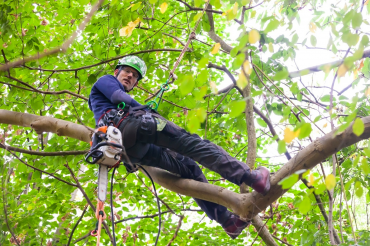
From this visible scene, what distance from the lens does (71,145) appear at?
388 centimetres

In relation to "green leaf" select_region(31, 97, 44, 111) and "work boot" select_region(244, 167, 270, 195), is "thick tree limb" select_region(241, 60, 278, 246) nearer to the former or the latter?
"work boot" select_region(244, 167, 270, 195)

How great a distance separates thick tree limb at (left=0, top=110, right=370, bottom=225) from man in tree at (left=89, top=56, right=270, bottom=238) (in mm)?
68

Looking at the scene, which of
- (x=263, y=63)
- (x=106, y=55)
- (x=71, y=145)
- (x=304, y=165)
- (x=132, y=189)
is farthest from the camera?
(x=132, y=189)

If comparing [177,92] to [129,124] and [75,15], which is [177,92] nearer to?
[75,15]

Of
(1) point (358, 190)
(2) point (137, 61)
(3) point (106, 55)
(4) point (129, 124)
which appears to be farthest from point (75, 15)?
(1) point (358, 190)

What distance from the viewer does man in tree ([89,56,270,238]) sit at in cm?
241

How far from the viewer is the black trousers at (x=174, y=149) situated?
2416 mm

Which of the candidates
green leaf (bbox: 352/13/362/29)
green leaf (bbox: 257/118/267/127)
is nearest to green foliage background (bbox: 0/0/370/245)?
green leaf (bbox: 257/118/267/127)

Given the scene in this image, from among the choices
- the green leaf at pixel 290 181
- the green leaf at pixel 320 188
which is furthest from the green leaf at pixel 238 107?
the green leaf at pixel 320 188

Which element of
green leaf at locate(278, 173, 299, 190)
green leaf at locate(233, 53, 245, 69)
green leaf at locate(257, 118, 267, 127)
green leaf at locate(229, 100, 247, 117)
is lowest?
green leaf at locate(278, 173, 299, 190)

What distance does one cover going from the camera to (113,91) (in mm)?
2641

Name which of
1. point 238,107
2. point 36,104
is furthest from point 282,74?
point 36,104

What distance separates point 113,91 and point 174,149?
636 mm

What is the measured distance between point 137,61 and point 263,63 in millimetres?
1284
